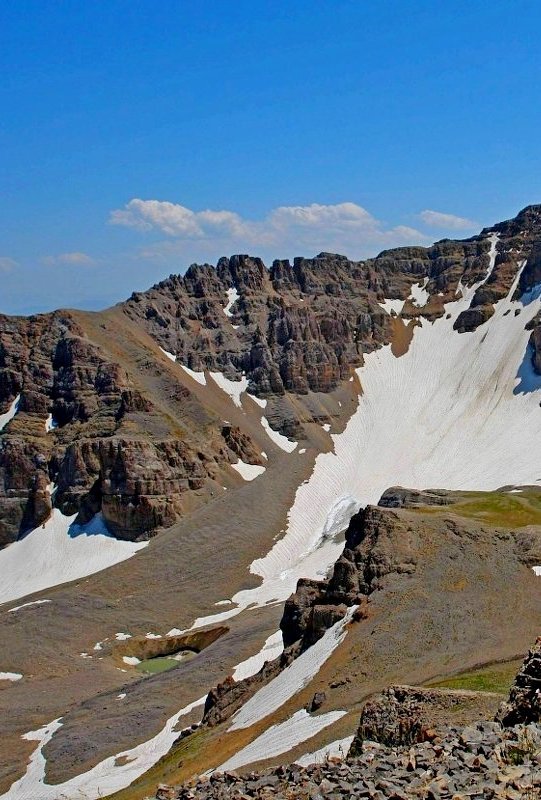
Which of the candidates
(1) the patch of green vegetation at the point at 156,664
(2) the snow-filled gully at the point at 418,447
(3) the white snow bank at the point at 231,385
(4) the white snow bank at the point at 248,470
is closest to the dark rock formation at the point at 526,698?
(1) the patch of green vegetation at the point at 156,664

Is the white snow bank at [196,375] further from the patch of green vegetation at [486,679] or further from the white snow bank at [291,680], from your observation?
the patch of green vegetation at [486,679]

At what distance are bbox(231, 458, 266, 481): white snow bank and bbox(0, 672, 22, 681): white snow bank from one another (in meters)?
63.5

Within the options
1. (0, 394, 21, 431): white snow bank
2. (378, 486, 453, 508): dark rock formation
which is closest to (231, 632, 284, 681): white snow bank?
(378, 486, 453, 508): dark rock formation

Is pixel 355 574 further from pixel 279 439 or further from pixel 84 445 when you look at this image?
pixel 279 439

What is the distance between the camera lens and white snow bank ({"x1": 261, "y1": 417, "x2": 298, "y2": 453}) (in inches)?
6393

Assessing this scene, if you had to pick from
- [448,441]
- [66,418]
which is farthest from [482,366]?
[66,418]

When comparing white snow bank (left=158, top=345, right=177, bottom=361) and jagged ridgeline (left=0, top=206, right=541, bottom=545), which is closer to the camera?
jagged ridgeline (left=0, top=206, right=541, bottom=545)

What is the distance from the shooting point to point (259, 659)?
70.8 m

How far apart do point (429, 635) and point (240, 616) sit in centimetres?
5360

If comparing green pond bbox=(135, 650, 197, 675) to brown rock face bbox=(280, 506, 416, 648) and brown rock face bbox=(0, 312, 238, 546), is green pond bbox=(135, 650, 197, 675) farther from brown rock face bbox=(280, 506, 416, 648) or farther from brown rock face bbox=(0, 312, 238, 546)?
brown rock face bbox=(0, 312, 238, 546)

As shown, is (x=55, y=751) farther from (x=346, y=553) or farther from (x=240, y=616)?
(x=240, y=616)

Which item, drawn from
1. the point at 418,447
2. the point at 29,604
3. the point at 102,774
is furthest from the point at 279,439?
the point at 102,774

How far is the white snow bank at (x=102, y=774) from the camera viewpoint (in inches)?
1933

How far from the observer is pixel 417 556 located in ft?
179
